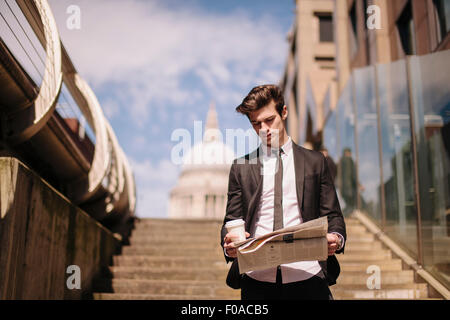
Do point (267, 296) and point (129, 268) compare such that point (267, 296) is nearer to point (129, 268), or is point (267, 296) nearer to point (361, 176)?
point (129, 268)

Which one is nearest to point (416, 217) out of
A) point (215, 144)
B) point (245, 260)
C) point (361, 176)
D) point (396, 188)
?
point (396, 188)

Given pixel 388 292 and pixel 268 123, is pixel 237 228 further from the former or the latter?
pixel 388 292

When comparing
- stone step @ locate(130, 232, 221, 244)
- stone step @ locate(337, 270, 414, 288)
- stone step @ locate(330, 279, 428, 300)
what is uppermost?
stone step @ locate(130, 232, 221, 244)

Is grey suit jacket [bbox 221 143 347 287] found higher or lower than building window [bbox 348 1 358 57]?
lower

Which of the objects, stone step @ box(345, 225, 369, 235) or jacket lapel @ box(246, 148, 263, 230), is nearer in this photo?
jacket lapel @ box(246, 148, 263, 230)

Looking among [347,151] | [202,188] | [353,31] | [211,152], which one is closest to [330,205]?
[347,151]

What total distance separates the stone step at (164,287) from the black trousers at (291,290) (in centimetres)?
423

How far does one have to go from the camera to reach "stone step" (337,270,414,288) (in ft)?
24.3

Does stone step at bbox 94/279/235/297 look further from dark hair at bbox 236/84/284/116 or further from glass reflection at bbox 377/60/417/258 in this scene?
dark hair at bbox 236/84/284/116

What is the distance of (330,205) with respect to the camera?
3033 mm

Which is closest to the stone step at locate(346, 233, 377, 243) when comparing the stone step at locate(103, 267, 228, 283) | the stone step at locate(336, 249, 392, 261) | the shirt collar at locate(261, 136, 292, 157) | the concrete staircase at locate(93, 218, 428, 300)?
the concrete staircase at locate(93, 218, 428, 300)
